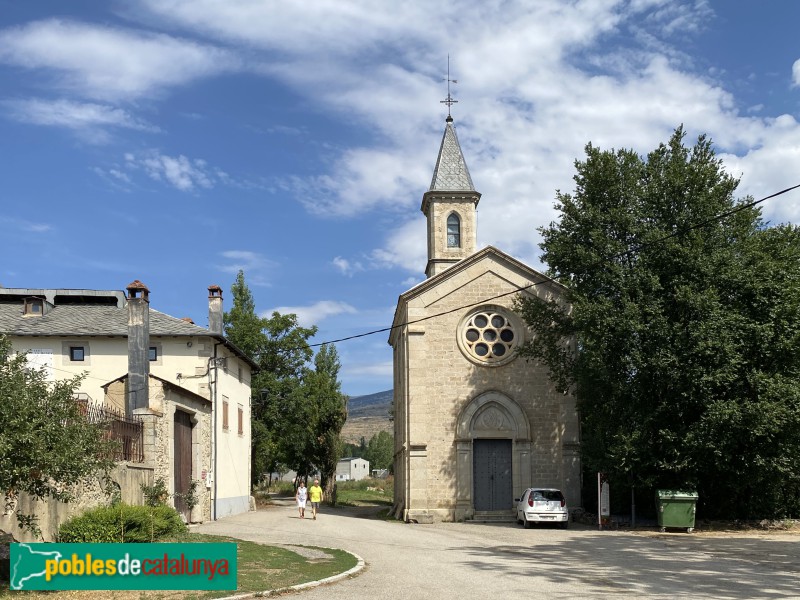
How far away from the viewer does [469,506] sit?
99.2 ft

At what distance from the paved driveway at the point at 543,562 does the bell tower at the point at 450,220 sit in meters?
15.6

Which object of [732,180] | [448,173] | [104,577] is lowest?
[104,577]

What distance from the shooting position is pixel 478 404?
30891 millimetres

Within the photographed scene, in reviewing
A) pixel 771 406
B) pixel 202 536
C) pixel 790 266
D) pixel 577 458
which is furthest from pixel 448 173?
pixel 202 536

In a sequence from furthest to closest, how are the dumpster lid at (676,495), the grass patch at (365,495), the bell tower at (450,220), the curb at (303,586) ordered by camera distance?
the grass patch at (365,495), the bell tower at (450,220), the dumpster lid at (676,495), the curb at (303,586)

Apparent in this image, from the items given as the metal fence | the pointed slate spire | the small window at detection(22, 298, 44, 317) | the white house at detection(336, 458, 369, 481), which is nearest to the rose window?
the pointed slate spire

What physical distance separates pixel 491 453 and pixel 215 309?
12390 mm

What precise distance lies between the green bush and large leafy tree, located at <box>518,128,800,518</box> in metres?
14.7

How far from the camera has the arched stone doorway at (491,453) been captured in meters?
30.5

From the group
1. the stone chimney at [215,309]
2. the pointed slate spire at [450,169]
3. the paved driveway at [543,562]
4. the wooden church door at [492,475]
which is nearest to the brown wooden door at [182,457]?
the paved driveway at [543,562]

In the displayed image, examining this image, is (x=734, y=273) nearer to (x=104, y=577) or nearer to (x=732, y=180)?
(x=732, y=180)

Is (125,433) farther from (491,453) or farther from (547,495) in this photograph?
(491,453)

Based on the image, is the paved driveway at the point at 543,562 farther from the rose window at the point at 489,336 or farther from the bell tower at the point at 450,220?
the bell tower at the point at 450,220

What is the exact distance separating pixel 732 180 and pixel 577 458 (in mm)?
11215
